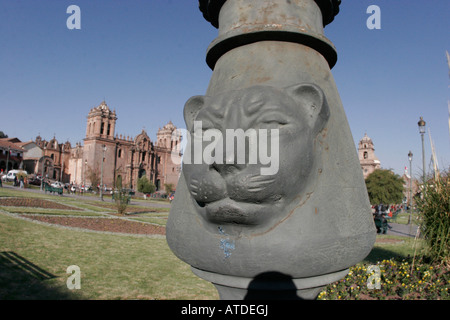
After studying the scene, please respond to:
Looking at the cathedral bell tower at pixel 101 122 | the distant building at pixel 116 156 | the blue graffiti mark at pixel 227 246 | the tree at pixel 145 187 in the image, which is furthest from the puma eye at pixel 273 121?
the cathedral bell tower at pixel 101 122

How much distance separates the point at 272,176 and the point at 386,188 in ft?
130

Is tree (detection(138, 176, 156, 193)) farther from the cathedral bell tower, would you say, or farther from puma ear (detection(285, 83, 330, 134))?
puma ear (detection(285, 83, 330, 134))

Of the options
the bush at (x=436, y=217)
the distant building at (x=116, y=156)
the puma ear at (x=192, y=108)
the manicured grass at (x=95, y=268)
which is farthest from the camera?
the distant building at (x=116, y=156)

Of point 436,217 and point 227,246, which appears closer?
point 227,246

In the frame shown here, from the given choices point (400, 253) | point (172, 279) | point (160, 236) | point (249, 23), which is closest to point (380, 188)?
point (400, 253)

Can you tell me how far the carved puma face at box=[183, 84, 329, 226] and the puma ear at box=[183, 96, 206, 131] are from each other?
256 millimetres

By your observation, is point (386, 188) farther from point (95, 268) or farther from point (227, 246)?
point (227, 246)

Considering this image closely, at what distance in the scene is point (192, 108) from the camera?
2.21 m

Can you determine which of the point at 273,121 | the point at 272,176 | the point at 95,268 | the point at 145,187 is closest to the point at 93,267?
the point at 95,268

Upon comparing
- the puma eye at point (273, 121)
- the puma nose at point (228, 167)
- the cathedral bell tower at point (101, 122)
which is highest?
the cathedral bell tower at point (101, 122)

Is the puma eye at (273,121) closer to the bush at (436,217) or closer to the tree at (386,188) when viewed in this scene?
the bush at (436,217)

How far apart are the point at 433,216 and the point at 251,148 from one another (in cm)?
444

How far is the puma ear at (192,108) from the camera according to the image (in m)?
2.18
